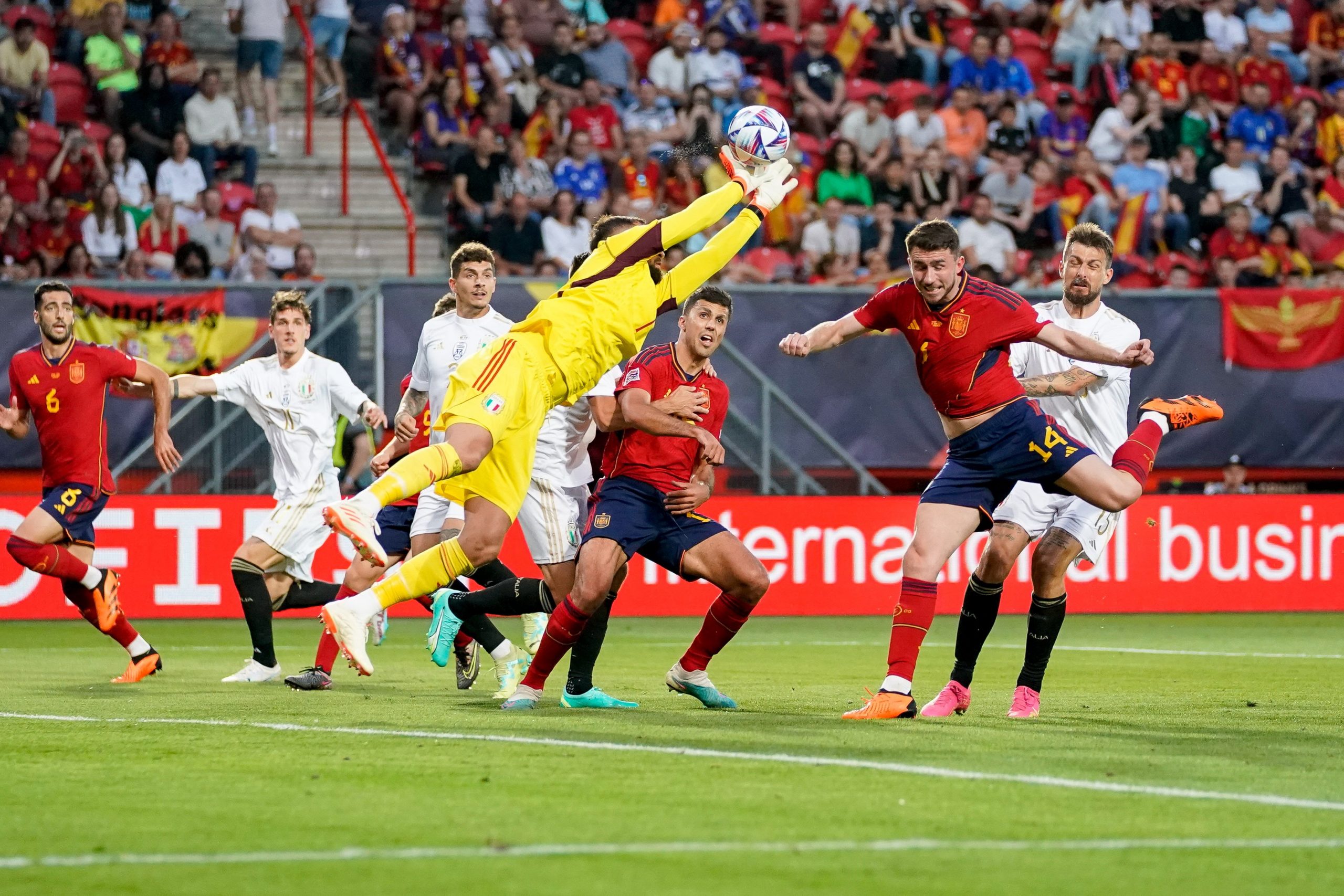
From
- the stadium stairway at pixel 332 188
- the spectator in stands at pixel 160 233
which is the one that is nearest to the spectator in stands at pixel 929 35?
the stadium stairway at pixel 332 188

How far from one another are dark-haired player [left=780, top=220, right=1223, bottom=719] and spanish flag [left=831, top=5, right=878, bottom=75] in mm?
14650

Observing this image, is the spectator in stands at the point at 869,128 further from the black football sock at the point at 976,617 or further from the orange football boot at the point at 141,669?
the black football sock at the point at 976,617

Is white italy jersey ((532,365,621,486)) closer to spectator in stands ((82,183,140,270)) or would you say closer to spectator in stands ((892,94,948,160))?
spectator in stands ((82,183,140,270))

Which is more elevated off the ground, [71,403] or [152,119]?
[152,119]

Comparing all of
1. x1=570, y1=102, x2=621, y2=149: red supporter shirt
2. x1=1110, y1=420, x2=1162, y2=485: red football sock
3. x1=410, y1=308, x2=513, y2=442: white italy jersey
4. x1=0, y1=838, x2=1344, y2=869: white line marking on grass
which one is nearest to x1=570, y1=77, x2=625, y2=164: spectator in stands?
x1=570, y1=102, x2=621, y2=149: red supporter shirt

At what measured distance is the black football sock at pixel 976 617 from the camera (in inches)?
339

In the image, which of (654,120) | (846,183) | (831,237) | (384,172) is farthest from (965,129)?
(384,172)

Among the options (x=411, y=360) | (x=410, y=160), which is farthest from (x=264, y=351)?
(x=410, y=160)

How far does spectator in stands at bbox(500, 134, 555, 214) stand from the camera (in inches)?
757

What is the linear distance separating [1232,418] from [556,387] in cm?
1147

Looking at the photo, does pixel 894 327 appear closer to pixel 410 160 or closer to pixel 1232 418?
pixel 1232 418

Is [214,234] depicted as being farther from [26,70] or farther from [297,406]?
[297,406]

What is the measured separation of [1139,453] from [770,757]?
2.84 m

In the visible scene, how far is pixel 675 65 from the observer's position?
21.3 metres
